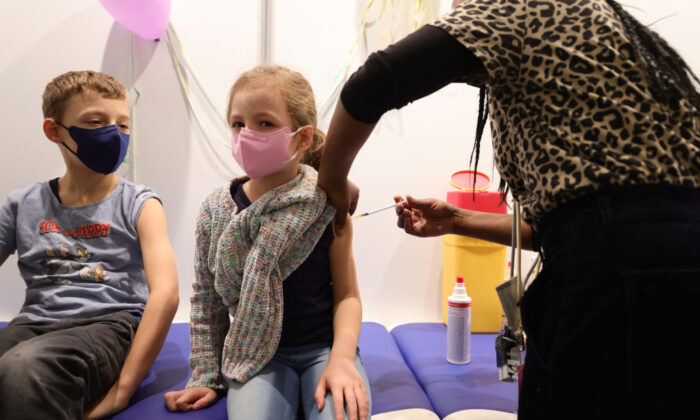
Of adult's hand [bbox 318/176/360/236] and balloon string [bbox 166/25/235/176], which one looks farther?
balloon string [bbox 166/25/235/176]

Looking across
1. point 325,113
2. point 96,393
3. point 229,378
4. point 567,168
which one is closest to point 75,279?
point 96,393

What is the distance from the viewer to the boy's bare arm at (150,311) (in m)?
1.06

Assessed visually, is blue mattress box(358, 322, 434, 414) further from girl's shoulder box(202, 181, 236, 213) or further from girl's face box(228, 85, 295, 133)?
girl's face box(228, 85, 295, 133)

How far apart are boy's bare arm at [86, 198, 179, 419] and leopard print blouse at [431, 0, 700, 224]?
943 millimetres

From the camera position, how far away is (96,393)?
1032 mm

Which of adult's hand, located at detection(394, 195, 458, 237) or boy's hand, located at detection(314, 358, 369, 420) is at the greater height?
adult's hand, located at detection(394, 195, 458, 237)

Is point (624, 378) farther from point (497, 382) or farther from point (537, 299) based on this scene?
point (497, 382)

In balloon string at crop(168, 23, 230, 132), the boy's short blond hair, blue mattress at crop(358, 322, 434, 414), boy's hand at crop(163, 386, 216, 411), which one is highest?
balloon string at crop(168, 23, 230, 132)

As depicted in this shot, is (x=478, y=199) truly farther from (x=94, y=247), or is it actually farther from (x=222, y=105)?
(x=94, y=247)

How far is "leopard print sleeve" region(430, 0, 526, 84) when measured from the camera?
0.65 m

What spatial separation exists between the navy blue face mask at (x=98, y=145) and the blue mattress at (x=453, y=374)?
3.63ft

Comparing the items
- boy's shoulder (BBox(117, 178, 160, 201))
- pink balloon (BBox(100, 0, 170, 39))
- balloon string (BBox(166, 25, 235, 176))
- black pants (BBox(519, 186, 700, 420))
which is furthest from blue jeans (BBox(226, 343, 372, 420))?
pink balloon (BBox(100, 0, 170, 39))

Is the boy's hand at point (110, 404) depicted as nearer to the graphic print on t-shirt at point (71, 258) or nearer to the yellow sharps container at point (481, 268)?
the graphic print on t-shirt at point (71, 258)

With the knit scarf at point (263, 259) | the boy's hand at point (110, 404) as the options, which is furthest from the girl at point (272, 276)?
the boy's hand at point (110, 404)
